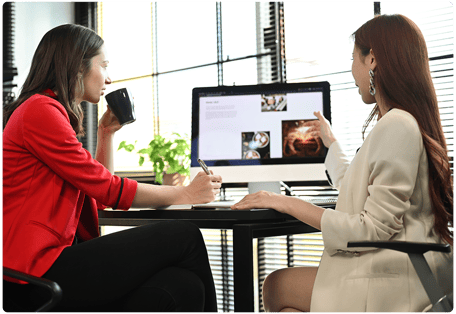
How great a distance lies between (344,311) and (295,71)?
2.10 metres

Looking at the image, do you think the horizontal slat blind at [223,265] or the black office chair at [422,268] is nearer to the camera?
the black office chair at [422,268]

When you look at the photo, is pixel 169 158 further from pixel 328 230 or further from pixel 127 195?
pixel 328 230

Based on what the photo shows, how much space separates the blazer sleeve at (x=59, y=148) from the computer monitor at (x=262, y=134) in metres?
0.71

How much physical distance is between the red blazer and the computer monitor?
732 millimetres

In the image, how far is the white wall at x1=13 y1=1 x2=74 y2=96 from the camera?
152 inches

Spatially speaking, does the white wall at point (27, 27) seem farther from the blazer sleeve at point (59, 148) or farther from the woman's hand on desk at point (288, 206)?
the woman's hand on desk at point (288, 206)

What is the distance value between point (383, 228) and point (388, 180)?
0.12 m

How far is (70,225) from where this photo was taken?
127cm

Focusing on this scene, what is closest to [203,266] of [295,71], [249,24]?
[295,71]

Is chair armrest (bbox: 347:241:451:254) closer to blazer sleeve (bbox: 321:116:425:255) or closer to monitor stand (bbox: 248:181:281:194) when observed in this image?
blazer sleeve (bbox: 321:116:425:255)

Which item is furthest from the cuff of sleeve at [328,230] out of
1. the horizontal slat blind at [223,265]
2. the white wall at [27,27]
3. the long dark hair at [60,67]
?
the white wall at [27,27]

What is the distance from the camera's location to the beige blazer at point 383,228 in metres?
1.08

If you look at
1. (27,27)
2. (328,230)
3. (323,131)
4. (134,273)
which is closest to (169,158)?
(323,131)

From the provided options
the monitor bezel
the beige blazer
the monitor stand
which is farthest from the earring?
the monitor stand
